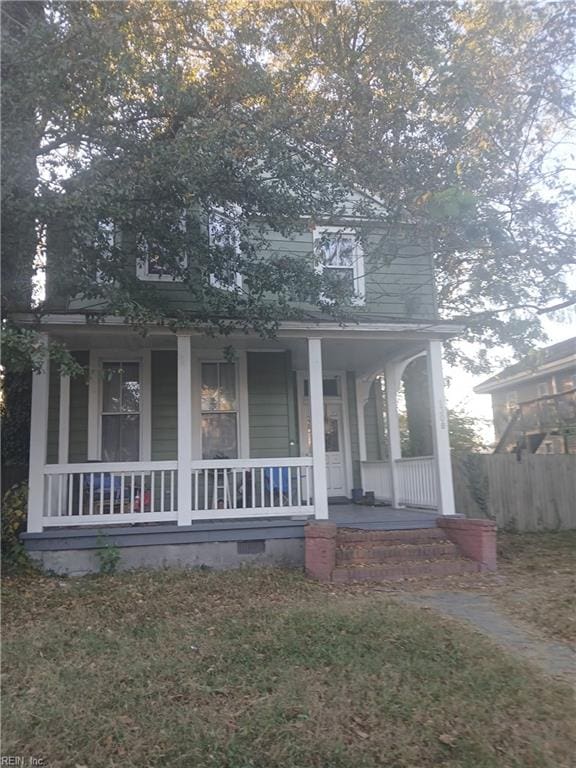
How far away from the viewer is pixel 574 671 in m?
4.21

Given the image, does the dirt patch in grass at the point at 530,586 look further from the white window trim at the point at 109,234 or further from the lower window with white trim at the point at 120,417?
the white window trim at the point at 109,234

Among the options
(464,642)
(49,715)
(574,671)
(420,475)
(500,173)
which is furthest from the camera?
(420,475)

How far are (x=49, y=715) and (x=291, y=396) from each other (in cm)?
731

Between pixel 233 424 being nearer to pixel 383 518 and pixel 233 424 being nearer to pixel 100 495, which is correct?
pixel 100 495

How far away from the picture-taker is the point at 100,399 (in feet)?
31.6

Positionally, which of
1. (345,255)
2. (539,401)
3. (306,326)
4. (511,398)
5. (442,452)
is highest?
(345,255)

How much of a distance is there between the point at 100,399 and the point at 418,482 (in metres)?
5.44

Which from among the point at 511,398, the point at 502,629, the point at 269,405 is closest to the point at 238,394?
the point at 269,405

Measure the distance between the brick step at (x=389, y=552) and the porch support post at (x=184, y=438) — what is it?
2.11 metres

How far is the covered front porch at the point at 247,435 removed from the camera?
25.3ft

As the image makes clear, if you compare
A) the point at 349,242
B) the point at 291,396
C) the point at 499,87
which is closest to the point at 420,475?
the point at 291,396

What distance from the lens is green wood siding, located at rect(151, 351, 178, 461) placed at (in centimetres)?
973

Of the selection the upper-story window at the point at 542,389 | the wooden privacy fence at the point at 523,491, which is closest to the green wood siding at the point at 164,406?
the wooden privacy fence at the point at 523,491

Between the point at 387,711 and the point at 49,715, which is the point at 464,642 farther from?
the point at 49,715
